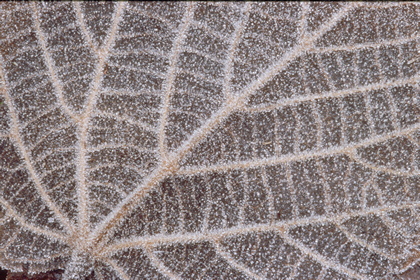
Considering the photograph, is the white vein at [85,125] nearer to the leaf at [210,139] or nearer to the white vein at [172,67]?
the leaf at [210,139]

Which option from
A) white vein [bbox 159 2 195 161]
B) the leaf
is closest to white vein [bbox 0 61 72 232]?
the leaf

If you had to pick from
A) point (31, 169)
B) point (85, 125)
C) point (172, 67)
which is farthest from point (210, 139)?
point (31, 169)

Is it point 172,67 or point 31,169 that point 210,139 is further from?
point 31,169

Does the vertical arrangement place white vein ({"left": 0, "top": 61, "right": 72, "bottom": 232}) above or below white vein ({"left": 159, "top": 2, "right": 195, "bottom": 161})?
below

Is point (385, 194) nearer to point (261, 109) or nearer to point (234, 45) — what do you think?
point (261, 109)

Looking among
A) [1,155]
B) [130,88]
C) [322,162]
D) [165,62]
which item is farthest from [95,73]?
[322,162]

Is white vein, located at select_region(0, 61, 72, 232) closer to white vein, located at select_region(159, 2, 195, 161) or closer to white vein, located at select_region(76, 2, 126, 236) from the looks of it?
white vein, located at select_region(76, 2, 126, 236)

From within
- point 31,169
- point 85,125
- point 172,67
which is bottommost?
point 31,169

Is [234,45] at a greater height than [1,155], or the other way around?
[234,45]

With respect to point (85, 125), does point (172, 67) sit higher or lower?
higher
